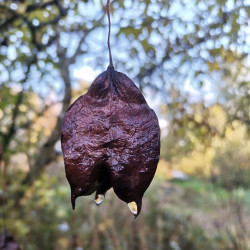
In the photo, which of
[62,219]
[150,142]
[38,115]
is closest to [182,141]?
[38,115]

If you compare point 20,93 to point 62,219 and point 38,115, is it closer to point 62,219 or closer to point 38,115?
point 38,115

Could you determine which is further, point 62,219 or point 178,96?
point 62,219

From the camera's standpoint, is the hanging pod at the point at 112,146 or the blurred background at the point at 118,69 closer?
the hanging pod at the point at 112,146

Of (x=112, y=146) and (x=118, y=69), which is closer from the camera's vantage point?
(x=112, y=146)

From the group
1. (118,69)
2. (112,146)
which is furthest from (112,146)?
(118,69)

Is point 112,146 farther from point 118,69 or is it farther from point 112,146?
point 118,69

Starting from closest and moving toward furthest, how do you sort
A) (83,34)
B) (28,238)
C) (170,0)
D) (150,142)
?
(150,142), (170,0), (83,34), (28,238)

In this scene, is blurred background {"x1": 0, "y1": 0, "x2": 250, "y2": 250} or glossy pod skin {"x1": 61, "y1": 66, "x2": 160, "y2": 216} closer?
glossy pod skin {"x1": 61, "y1": 66, "x2": 160, "y2": 216}

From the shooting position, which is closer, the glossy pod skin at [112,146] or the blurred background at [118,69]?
the glossy pod skin at [112,146]
